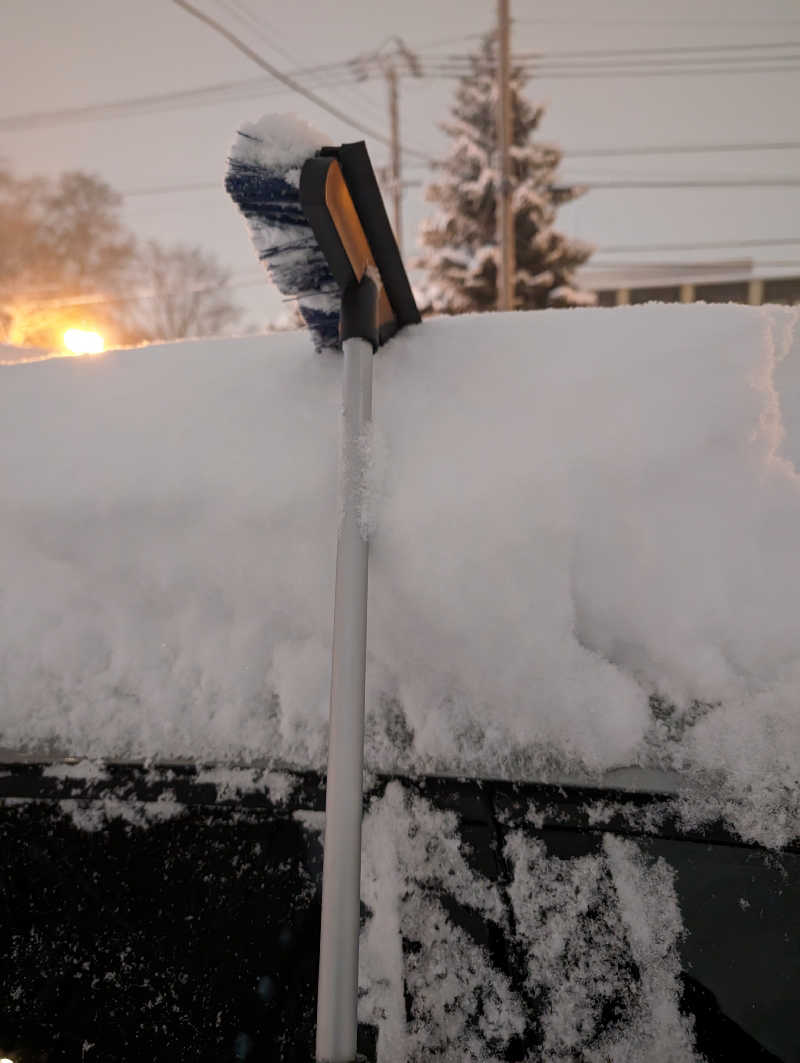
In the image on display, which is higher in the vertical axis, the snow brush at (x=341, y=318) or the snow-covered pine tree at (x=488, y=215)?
the snow-covered pine tree at (x=488, y=215)

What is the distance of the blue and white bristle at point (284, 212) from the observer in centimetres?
88

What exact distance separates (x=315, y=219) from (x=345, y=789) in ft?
2.82

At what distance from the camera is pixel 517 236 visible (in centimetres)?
1089

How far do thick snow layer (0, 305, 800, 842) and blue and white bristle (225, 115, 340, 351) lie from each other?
15 cm

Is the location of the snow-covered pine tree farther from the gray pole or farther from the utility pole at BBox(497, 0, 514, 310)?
the gray pole

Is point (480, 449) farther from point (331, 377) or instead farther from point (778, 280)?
point (778, 280)

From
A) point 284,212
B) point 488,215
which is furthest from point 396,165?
point 284,212

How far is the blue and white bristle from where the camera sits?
88 cm

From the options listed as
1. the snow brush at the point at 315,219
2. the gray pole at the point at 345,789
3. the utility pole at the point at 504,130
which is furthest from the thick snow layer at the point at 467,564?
the utility pole at the point at 504,130

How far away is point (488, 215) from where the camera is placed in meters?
11.2

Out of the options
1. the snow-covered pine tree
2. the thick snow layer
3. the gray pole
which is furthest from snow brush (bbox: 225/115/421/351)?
the snow-covered pine tree

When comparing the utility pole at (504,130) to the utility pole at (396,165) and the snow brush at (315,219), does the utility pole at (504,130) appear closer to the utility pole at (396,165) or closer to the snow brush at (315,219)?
the utility pole at (396,165)

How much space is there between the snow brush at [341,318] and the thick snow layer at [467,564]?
0.07m

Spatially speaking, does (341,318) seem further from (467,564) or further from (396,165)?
(396,165)
